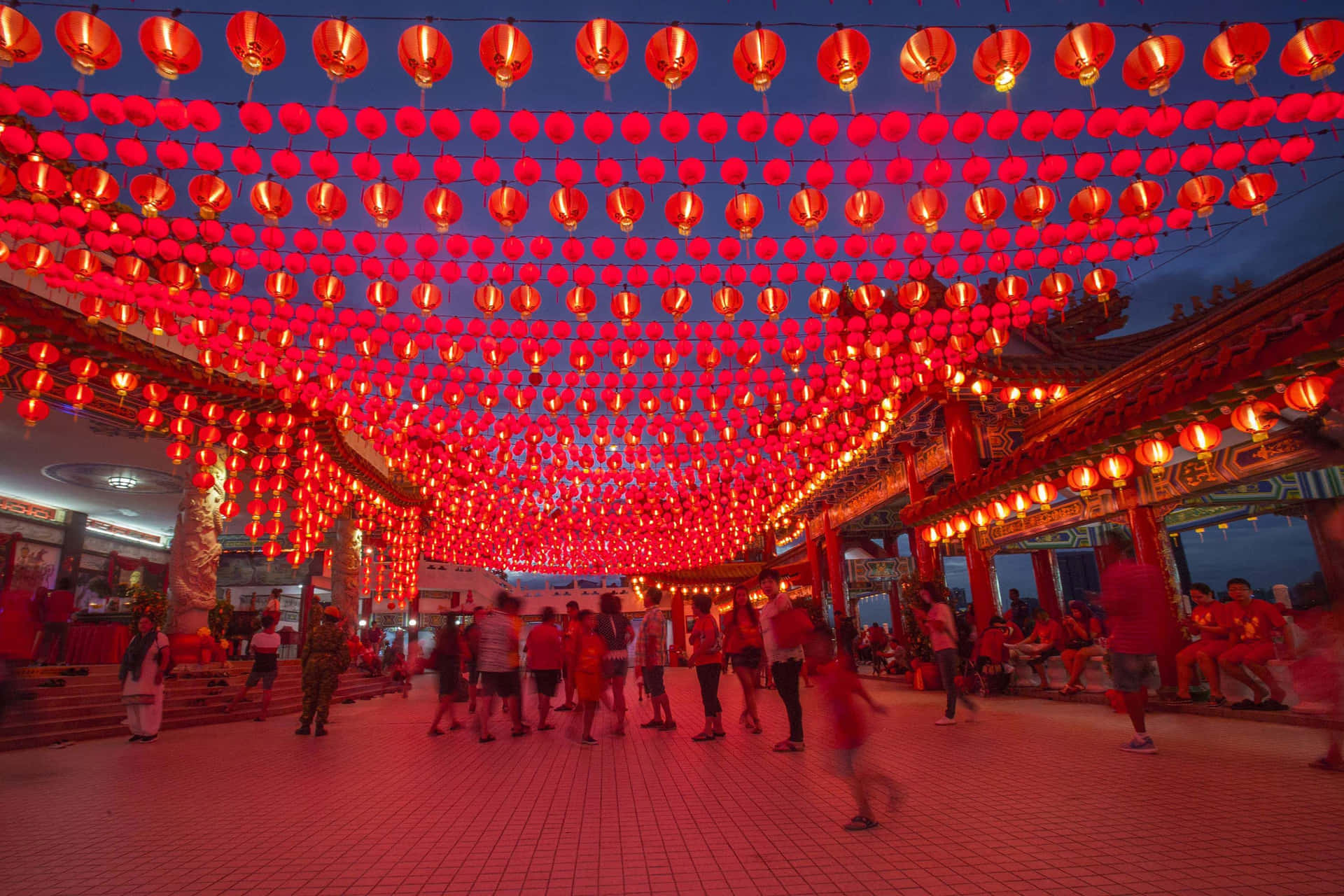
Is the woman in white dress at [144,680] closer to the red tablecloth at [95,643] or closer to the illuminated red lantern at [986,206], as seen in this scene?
the red tablecloth at [95,643]

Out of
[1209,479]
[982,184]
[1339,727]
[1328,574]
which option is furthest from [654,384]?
[1328,574]

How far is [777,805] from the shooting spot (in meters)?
3.92

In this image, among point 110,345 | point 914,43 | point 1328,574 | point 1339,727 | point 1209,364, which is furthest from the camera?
point 1328,574

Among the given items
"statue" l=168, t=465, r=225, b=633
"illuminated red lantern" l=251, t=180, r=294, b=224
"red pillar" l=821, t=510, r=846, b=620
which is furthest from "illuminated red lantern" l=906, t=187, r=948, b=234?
"red pillar" l=821, t=510, r=846, b=620

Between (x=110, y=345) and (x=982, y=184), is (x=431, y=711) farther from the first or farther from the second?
(x=982, y=184)

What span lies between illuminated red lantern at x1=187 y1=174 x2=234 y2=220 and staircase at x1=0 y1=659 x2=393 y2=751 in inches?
159

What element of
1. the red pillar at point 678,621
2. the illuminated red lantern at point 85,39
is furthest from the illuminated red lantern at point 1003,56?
the red pillar at point 678,621

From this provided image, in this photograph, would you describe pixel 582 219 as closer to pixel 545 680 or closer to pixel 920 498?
pixel 545 680

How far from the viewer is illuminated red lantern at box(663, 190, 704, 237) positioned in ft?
20.7

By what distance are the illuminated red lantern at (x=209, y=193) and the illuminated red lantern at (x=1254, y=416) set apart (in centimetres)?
982

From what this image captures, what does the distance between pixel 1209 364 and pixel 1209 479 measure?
2.23 metres

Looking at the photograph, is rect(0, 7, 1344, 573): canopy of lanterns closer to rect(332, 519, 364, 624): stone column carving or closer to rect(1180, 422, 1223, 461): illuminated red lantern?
rect(1180, 422, 1223, 461): illuminated red lantern

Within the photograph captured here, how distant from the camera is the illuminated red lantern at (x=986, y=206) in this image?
6.29 m

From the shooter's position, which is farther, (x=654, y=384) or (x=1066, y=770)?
(x=654, y=384)
